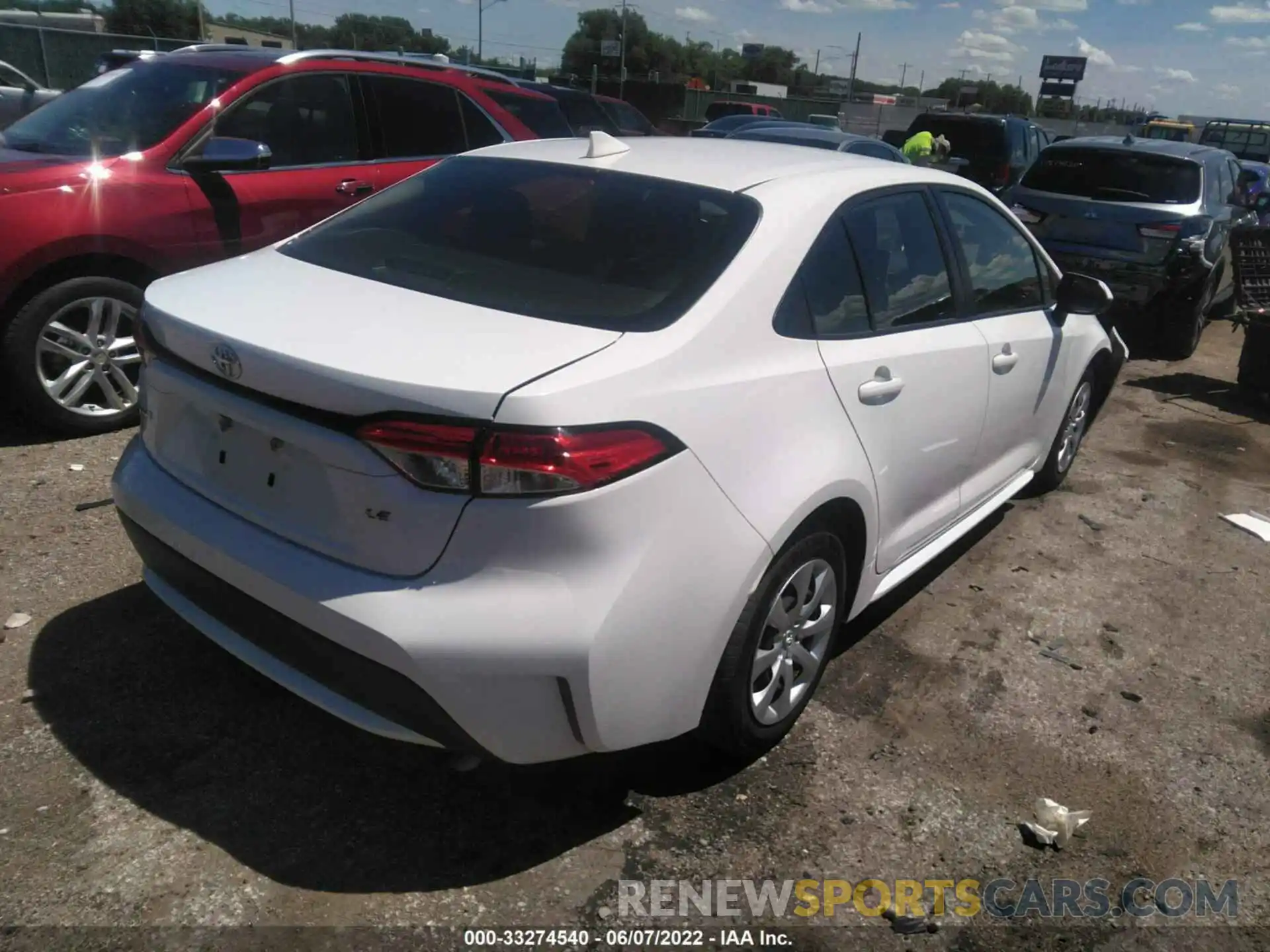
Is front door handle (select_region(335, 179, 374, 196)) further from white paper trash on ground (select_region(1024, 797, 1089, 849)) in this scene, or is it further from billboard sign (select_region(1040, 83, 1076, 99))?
billboard sign (select_region(1040, 83, 1076, 99))

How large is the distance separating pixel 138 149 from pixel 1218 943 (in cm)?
524

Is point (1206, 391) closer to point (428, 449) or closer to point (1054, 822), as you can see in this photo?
point (1054, 822)

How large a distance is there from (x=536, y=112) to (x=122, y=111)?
2640 millimetres

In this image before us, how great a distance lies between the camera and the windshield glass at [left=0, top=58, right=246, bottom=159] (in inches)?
191

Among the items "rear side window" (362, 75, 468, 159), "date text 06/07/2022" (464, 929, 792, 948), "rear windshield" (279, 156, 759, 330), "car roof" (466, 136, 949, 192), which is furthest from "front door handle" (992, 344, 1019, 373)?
"rear side window" (362, 75, 468, 159)

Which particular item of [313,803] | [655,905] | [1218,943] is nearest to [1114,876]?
[1218,943]

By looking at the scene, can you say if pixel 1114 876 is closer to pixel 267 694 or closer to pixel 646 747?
pixel 646 747

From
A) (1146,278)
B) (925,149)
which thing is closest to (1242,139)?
(925,149)

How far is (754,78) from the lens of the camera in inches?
3499

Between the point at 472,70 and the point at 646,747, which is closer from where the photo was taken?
the point at 646,747

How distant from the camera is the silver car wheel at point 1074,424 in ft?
16.8

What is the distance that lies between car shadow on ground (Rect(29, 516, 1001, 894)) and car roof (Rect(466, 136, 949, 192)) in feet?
5.64

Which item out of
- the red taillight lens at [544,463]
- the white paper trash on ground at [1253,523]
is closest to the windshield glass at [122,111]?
the red taillight lens at [544,463]

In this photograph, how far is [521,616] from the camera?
209 centimetres
